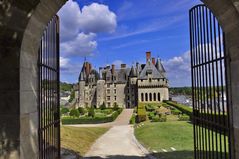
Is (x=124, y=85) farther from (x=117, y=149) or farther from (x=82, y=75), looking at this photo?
(x=117, y=149)

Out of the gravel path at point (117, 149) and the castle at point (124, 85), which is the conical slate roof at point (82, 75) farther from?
the gravel path at point (117, 149)

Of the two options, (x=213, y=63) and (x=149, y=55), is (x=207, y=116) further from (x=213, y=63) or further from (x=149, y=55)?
(x=149, y=55)

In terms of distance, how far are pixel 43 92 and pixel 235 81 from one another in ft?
10.8

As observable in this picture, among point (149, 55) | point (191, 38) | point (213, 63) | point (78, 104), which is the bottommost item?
point (78, 104)

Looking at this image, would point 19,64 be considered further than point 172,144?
No

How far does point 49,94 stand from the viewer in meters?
5.20

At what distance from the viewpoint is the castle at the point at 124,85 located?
174ft

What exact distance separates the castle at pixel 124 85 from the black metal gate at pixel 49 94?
4756cm

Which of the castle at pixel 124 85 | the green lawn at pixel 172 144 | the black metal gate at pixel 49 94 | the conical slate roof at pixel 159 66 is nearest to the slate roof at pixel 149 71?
the castle at pixel 124 85

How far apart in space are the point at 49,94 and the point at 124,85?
52814 mm

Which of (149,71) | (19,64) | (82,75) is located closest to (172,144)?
(19,64)

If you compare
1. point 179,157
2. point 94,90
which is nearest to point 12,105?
point 179,157

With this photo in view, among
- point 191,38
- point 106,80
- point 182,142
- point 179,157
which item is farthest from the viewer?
point 106,80

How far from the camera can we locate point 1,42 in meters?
3.54
